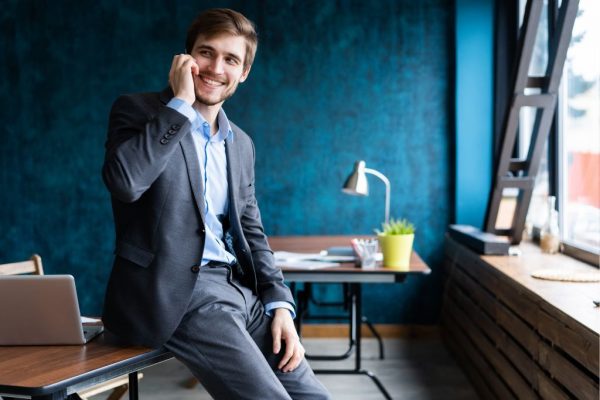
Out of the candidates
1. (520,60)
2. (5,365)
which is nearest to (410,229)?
(520,60)

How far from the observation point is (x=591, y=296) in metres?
2.92

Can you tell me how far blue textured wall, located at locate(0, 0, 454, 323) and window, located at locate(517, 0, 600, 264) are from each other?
1.09m

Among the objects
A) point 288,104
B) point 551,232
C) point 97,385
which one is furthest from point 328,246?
point 97,385

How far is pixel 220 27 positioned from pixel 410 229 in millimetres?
1870

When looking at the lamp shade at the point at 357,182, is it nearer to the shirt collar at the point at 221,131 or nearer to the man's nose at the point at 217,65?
the shirt collar at the point at 221,131

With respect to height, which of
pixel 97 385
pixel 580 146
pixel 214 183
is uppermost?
pixel 580 146

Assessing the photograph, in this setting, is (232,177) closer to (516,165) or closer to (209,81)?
(209,81)

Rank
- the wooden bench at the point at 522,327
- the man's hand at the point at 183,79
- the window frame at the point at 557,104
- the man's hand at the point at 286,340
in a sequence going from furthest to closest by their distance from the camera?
the window frame at the point at 557,104 → the wooden bench at the point at 522,327 → the man's hand at the point at 286,340 → the man's hand at the point at 183,79

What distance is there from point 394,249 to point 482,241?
2.59 ft

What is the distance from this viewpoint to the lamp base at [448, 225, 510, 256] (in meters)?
4.22

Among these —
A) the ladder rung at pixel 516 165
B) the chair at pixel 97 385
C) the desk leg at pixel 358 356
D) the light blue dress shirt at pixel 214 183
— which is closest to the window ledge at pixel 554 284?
the ladder rung at pixel 516 165

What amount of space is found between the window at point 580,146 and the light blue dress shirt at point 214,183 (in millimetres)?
2173

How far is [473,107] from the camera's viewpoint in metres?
5.47

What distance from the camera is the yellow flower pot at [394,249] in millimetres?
3723
